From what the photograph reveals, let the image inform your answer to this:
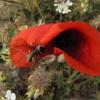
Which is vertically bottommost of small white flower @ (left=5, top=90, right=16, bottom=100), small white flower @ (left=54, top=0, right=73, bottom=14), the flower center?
small white flower @ (left=5, top=90, right=16, bottom=100)

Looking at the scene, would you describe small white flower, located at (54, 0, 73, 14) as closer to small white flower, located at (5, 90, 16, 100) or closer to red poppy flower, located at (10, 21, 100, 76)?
red poppy flower, located at (10, 21, 100, 76)

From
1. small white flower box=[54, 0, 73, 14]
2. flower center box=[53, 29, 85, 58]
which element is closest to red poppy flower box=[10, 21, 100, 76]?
flower center box=[53, 29, 85, 58]

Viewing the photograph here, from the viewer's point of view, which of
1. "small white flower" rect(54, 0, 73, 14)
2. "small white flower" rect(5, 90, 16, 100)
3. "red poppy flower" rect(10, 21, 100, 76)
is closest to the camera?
"red poppy flower" rect(10, 21, 100, 76)

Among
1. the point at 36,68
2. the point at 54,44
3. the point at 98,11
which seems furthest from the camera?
the point at 98,11

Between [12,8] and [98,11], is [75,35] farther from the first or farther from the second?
[12,8]

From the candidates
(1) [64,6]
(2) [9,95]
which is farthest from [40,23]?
(2) [9,95]

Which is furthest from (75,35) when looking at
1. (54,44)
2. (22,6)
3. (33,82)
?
(22,6)

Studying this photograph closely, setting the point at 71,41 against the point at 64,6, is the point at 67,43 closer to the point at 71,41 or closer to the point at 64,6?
the point at 71,41

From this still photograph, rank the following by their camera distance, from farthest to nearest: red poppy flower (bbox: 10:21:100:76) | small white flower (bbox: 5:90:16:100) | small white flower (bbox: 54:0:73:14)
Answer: small white flower (bbox: 54:0:73:14) < small white flower (bbox: 5:90:16:100) < red poppy flower (bbox: 10:21:100:76)

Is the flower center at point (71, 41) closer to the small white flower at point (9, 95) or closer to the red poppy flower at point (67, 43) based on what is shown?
the red poppy flower at point (67, 43)
